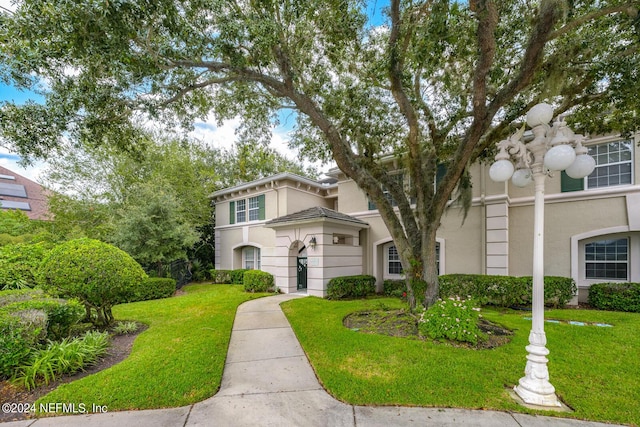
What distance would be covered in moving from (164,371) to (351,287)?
7.94 m

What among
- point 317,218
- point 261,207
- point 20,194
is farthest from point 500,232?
point 20,194

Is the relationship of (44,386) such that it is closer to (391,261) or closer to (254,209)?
(391,261)

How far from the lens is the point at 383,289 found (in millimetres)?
12492

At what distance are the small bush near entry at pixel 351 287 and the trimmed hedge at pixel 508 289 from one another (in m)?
3.21

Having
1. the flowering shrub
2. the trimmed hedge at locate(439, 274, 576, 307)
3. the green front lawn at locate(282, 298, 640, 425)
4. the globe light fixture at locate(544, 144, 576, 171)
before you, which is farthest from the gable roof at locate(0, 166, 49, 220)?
the globe light fixture at locate(544, 144, 576, 171)

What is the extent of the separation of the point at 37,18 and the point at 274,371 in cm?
661

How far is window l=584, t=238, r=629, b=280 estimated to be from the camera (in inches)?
354

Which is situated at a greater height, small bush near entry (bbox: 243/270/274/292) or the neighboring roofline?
the neighboring roofline

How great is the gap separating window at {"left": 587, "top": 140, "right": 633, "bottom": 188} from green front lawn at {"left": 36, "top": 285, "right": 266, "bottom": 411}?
12.4m

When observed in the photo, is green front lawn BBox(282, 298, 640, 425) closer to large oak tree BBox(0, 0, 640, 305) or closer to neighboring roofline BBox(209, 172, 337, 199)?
large oak tree BBox(0, 0, 640, 305)

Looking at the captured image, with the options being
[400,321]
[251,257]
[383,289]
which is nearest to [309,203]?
[251,257]

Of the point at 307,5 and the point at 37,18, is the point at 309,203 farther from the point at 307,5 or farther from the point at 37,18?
the point at 37,18

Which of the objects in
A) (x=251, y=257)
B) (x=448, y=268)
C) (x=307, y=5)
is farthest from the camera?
(x=251, y=257)

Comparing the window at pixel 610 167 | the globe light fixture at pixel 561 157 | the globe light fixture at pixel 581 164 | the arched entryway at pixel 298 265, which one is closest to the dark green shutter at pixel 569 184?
the window at pixel 610 167
